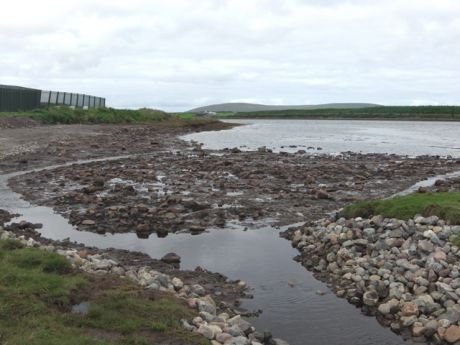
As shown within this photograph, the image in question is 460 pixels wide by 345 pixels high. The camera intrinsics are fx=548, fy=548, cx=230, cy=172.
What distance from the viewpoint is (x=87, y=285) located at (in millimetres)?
9500

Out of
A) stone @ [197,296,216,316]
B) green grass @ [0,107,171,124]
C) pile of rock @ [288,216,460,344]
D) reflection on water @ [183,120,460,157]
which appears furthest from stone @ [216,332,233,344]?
green grass @ [0,107,171,124]

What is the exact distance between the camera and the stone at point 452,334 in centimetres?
910

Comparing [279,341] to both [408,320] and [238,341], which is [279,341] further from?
[408,320]

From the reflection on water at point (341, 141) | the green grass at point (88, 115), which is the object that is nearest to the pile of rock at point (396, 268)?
the reflection on water at point (341, 141)

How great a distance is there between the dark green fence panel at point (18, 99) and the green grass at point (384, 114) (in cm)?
10566

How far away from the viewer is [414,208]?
47.0 ft

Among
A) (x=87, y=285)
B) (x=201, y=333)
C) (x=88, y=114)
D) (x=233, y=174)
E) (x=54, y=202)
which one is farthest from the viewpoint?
(x=88, y=114)

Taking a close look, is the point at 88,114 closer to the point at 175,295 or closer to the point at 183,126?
the point at 183,126

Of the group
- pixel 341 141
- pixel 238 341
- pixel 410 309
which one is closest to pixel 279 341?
pixel 238 341

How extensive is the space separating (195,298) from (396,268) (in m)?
4.46

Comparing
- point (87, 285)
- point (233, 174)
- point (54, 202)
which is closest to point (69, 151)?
Result: point (233, 174)

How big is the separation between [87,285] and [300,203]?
39.4ft

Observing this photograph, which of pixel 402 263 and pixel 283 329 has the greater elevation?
pixel 402 263

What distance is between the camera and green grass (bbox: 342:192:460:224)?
1352 centimetres
